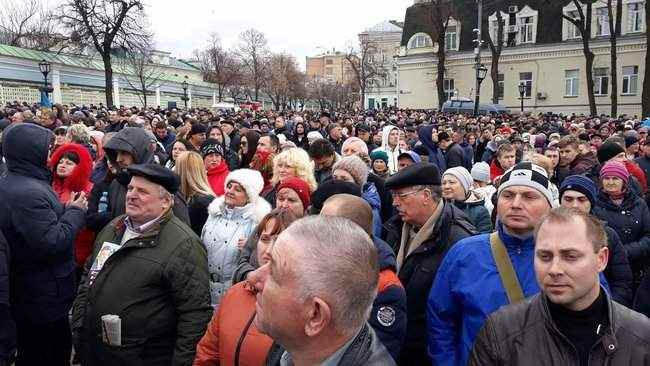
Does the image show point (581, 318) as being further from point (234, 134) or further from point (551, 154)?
point (234, 134)

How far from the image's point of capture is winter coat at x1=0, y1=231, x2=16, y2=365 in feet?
10.7

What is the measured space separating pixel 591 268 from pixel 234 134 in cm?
989

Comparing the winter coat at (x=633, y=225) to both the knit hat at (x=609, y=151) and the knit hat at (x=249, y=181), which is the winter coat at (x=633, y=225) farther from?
the knit hat at (x=249, y=181)

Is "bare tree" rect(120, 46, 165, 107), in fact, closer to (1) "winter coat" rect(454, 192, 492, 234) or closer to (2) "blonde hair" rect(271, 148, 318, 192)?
(2) "blonde hair" rect(271, 148, 318, 192)

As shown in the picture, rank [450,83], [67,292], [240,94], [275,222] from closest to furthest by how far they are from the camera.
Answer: [275,222] → [67,292] → [450,83] → [240,94]

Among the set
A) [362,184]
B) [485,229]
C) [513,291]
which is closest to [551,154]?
[485,229]

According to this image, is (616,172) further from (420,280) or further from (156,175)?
(156,175)

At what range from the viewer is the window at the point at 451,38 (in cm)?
5269

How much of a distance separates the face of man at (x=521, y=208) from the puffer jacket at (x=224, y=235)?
1.85 metres

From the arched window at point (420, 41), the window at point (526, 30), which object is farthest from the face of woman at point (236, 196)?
the arched window at point (420, 41)

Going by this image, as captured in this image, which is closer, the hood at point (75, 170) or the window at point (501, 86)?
the hood at point (75, 170)

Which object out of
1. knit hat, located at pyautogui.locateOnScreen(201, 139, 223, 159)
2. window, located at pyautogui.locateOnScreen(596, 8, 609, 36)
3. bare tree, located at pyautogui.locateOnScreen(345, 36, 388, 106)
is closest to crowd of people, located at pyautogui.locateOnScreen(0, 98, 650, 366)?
knit hat, located at pyautogui.locateOnScreen(201, 139, 223, 159)

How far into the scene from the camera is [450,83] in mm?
53500

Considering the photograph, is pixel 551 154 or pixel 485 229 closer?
pixel 485 229
